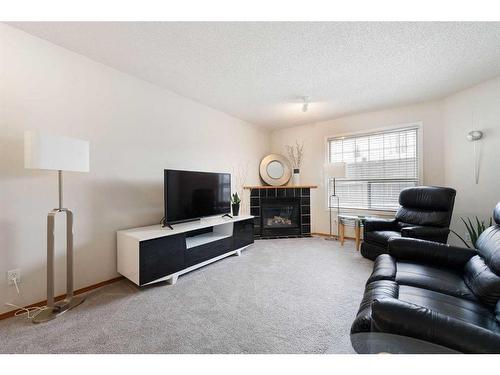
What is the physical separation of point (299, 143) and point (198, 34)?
3.33 m

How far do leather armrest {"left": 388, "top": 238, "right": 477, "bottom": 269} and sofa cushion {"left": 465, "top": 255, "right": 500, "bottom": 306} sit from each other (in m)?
0.09

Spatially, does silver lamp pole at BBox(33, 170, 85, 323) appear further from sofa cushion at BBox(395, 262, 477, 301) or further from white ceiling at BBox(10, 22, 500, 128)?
sofa cushion at BBox(395, 262, 477, 301)

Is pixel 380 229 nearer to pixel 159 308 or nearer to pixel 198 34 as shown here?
pixel 159 308

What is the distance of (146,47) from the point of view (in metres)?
1.98

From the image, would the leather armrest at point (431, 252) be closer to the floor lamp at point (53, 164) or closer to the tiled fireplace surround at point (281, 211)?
the tiled fireplace surround at point (281, 211)

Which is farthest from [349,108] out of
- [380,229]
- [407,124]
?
[380,229]

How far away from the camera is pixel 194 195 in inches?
112

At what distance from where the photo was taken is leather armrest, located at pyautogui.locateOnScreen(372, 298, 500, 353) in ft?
2.56

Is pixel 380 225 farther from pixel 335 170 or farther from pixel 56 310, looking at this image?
pixel 56 310

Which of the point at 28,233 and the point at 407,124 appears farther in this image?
the point at 407,124

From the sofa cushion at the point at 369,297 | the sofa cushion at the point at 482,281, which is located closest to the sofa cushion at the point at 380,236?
the sofa cushion at the point at 482,281

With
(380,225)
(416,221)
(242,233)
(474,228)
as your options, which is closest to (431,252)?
(380,225)

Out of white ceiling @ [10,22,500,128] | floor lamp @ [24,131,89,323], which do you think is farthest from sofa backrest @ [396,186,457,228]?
floor lamp @ [24,131,89,323]

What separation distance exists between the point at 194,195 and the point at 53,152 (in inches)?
58.8
